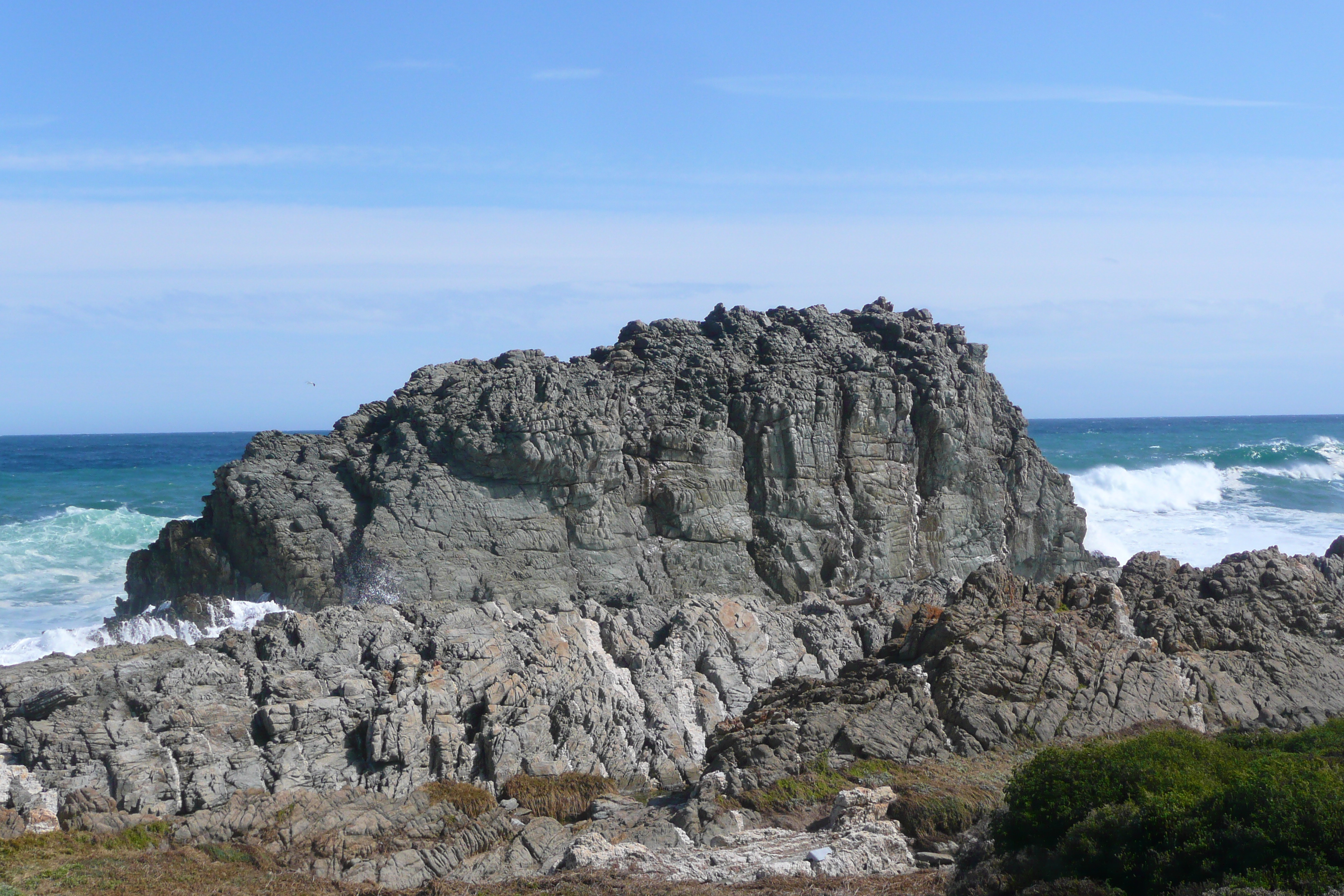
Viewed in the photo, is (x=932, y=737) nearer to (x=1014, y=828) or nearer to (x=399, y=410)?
(x=1014, y=828)

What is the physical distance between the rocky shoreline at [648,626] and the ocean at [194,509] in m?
4.59

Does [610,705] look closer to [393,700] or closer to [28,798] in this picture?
[393,700]

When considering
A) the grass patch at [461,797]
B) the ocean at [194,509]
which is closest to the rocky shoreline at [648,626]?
the grass patch at [461,797]

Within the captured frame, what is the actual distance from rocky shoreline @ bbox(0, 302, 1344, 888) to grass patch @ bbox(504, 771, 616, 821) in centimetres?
18

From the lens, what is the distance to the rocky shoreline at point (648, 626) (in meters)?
16.5

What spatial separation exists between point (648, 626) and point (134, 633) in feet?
38.6

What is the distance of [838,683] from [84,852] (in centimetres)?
1244

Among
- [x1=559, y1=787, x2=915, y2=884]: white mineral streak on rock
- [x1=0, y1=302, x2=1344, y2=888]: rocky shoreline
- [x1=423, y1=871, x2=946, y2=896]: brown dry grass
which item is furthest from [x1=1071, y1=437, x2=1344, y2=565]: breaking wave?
[x1=423, y1=871, x2=946, y2=896]: brown dry grass

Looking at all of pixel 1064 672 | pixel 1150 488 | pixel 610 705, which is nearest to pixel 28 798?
pixel 610 705

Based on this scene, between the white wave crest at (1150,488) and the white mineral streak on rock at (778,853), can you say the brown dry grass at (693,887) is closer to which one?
the white mineral streak on rock at (778,853)

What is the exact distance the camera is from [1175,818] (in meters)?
11.8

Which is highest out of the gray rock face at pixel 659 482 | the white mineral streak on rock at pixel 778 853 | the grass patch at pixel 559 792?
the gray rock face at pixel 659 482

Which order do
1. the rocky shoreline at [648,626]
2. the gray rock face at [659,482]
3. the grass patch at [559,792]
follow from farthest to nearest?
the gray rock face at [659,482]
the grass patch at [559,792]
the rocky shoreline at [648,626]

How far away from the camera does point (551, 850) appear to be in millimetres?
15383
